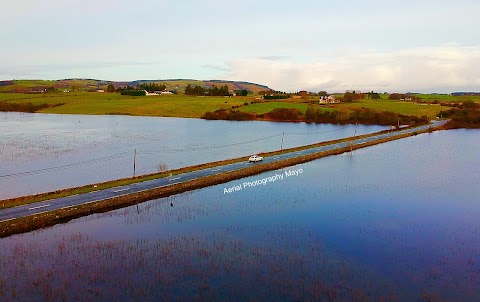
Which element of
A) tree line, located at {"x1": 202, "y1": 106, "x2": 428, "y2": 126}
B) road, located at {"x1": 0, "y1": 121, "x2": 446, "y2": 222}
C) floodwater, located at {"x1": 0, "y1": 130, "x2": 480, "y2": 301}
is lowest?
floodwater, located at {"x1": 0, "y1": 130, "x2": 480, "y2": 301}

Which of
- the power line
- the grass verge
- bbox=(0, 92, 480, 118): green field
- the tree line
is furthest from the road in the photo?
bbox=(0, 92, 480, 118): green field

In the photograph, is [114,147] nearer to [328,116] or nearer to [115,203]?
[115,203]

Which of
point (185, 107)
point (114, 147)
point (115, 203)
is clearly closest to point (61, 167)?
point (114, 147)

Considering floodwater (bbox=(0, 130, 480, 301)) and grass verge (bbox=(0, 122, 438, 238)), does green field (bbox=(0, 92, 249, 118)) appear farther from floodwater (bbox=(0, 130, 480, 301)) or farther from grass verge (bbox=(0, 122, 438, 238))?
floodwater (bbox=(0, 130, 480, 301))

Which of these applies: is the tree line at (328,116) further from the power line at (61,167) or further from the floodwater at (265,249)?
the floodwater at (265,249)

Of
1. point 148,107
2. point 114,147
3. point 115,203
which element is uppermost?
point 148,107

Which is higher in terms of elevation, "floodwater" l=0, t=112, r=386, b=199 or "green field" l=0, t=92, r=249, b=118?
"green field" l=0, t=92, r=249, b=118

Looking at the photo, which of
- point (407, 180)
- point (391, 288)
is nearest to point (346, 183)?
point (407, 180)
